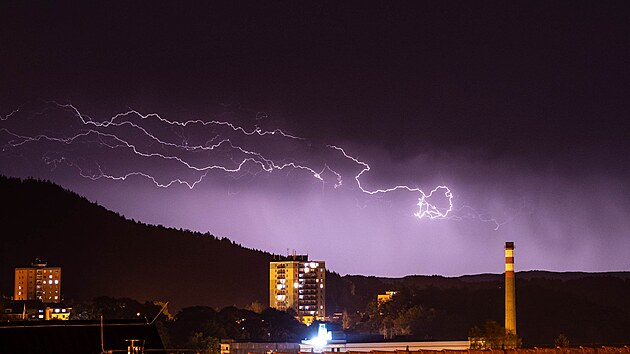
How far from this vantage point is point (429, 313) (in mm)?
180125

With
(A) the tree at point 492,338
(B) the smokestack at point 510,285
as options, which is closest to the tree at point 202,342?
(A) the tree at point 492,338

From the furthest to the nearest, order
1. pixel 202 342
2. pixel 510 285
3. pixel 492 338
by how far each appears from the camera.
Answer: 1. pixel 202 342
2. pixel 492 338
3. pixel 510 285

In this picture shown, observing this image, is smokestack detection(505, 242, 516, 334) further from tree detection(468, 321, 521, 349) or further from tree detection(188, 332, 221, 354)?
tree detection(188, 332, 221, 354)

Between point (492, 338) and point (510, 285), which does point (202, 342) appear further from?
point (510, 285)

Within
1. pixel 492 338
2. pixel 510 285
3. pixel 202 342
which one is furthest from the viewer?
pixel 202 342

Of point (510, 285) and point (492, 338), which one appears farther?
point (492, 338)

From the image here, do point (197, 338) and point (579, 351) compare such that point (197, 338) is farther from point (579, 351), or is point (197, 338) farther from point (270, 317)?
point (579, 351)

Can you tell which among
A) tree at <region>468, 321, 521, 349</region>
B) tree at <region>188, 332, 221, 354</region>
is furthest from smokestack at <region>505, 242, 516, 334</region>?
tree at <region>188, 332, 221, 354</region>

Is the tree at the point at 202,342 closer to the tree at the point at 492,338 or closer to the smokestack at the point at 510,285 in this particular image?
the tree at the point at 492,338

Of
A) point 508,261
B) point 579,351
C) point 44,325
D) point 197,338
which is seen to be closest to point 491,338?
point 508,261

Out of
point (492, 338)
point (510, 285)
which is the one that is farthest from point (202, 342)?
point (510, 285)

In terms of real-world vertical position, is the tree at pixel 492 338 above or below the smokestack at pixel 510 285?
below

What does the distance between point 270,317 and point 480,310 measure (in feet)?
182

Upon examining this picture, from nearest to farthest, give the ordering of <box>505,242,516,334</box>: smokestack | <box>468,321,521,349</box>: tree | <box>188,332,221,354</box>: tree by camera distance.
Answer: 1. <box>505,242,516,334</box>: smokestack
2. <box>468,321,521,349</box>: tree
3. <box>188,332,221,354</box>: tree
